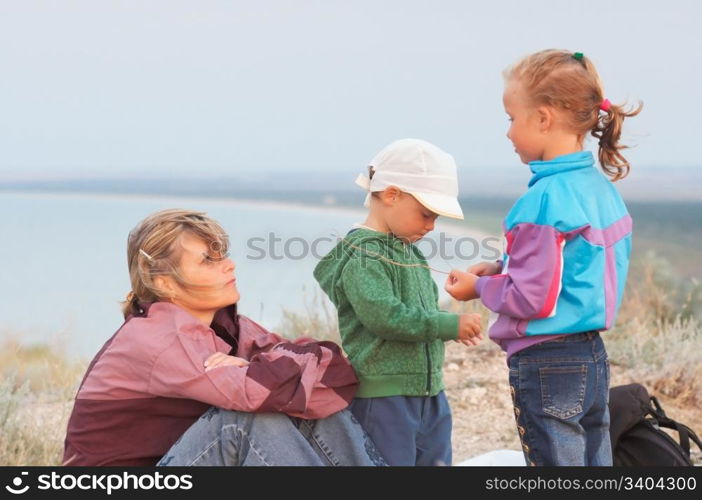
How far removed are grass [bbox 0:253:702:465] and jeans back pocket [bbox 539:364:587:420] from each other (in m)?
2.30

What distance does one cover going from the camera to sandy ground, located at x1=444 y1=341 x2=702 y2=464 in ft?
19.1

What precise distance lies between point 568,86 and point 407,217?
748 millimetres

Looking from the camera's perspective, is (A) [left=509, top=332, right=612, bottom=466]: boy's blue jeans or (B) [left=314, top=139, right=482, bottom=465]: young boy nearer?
(A) [left=509, top=332, right=612, bottom=466]: boy's blue jeans

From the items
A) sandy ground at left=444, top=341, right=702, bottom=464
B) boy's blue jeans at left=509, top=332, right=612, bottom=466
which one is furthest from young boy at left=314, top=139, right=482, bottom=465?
sandy ground at left=444, top=341, right=702, bottom=464

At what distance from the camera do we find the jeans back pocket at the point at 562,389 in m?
3.38

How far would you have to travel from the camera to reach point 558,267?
329 centimetres

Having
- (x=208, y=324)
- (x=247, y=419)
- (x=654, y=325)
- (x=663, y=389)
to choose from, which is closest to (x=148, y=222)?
(x=208, y=324)

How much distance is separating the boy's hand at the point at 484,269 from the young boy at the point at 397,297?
20cm

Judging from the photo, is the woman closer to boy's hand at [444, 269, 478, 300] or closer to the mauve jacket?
the mauve jacket

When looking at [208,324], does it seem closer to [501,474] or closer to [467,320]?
[467,320]

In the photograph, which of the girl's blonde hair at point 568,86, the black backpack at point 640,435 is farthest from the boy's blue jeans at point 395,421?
the girl's blonde hair at point 568,86

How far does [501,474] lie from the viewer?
3.83 m

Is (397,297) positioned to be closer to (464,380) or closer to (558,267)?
(558,267)

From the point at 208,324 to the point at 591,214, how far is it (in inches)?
56.6
